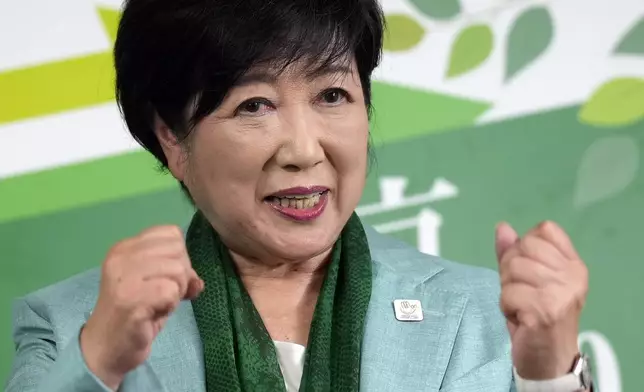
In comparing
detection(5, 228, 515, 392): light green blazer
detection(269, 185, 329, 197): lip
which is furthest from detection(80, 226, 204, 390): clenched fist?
detection(269, 185, 329, 197): lip

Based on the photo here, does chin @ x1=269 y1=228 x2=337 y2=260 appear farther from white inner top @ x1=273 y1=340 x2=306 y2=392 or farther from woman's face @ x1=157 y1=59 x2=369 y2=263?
white inner top @ x1=273 y1=340 x2=306 y2=392

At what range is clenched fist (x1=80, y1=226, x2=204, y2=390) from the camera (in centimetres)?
116

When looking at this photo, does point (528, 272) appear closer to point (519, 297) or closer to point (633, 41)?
point (519, 297)

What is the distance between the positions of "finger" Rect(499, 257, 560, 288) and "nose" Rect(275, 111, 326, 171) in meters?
0.31

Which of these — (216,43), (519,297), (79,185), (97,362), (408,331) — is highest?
(216,43)

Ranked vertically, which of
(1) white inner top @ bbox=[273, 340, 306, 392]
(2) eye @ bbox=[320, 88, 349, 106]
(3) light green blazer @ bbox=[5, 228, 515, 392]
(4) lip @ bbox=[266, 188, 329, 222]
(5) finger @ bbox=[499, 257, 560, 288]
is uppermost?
(2) eye @ bbox=[320, 88, 349, 106]

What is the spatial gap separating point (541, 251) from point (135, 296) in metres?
0.38

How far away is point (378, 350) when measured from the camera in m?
1.46

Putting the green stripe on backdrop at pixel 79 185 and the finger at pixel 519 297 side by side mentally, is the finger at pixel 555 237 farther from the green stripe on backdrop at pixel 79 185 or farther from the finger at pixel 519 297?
the green stripe on backdrop at pixel 79 185

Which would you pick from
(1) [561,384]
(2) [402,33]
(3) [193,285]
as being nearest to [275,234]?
(3) [193,285]

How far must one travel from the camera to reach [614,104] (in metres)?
2.17

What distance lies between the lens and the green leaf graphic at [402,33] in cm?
210

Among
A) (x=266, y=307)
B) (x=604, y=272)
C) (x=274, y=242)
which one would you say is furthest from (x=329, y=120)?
(x=604, y=272)

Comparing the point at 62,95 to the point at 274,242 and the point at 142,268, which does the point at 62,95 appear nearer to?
the point at 274,242
